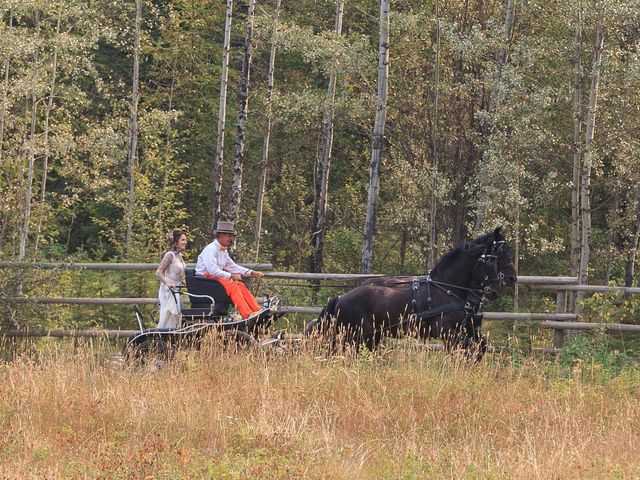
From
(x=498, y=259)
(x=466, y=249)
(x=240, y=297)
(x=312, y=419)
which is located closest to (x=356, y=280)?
(x=466, y=249)

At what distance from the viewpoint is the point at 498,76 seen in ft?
70.5

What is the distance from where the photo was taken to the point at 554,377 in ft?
40.0

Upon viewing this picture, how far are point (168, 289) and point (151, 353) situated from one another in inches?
45.2

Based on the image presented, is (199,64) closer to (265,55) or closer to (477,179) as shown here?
(265,55)

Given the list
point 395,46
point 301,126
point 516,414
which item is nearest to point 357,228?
point 301,126

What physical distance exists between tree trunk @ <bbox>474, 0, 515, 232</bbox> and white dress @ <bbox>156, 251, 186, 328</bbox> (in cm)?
772

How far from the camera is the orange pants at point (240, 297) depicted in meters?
13.5

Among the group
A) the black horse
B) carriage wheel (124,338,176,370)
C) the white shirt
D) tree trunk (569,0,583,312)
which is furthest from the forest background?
the black horse

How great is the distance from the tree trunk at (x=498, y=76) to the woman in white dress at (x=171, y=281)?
25.2 feet

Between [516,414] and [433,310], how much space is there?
3.56 m

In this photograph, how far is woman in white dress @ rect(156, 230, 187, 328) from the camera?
1380 centimetres

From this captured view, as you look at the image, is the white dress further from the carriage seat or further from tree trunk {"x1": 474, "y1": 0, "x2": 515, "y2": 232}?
tree trunk {"x1": 474, "y1": 0, "x2": 515, "y2": 232}

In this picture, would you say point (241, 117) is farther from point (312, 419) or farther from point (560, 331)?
point (312, 419)

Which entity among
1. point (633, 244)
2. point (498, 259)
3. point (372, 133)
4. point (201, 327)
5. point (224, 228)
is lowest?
point (201, 327)
